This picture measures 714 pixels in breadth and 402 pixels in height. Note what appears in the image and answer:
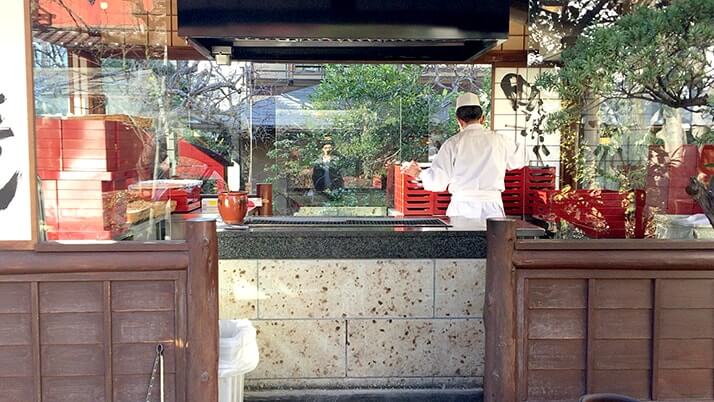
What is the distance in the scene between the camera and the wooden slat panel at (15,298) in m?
2.08

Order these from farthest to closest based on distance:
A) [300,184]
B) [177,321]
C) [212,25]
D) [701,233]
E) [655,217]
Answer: [300,184] → [212,25] → [655,217] → [701,233] → [177,321]

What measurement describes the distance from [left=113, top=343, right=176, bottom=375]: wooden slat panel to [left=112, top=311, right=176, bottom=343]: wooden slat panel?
26 millimetres

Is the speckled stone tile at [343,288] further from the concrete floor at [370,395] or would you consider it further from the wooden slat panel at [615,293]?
the wooden slat panel at [615,293]

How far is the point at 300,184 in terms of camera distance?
557 cm

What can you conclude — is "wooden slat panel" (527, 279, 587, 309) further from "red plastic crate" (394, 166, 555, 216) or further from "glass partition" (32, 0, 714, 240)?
"red plastic crate" (394, 166, 555, 216)

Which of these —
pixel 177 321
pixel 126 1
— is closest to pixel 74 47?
pixel 126 1

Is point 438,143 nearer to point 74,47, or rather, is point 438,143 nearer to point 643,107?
point 643,107

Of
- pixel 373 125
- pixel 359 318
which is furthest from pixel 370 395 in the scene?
pixel 373 125

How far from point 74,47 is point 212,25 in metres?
0.71

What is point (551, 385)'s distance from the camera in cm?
229

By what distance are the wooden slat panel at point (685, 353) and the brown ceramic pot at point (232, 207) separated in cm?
193

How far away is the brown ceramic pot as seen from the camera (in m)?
2.94

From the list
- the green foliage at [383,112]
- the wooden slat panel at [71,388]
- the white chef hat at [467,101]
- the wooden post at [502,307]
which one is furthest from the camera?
the green foliage at [383,112]

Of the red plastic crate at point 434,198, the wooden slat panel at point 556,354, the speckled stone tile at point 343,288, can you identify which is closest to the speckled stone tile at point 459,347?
the speckled stone tile at point 343,288
